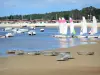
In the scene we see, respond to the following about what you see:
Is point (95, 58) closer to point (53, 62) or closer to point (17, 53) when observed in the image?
point (53, 62)

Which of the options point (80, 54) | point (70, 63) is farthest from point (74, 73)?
point (80, 54)

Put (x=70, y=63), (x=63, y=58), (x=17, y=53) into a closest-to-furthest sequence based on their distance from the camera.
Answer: (x=70, y=63) → (x=63, y=58) → (x=17, y=53)

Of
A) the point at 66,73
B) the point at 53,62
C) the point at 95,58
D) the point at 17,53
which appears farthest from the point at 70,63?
the point at 17,53

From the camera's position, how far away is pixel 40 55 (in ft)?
122

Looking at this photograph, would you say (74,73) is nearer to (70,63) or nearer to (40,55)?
(70,63)

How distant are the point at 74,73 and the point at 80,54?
44.5 ft

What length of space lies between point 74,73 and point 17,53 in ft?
55.2

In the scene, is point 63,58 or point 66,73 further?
point 63,58

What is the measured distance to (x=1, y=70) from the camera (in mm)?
25578

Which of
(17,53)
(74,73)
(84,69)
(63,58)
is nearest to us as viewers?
(74,73)

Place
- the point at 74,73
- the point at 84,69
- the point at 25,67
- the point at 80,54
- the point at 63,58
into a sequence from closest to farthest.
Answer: the point at 74,73, the point at 84,69, the point at 25,67, the point at 63,58, the point at 80,54

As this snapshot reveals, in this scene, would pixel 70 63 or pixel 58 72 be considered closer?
pixel 58 72

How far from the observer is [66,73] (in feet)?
77.4

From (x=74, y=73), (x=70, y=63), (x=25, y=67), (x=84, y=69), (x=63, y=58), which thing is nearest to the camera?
(x=74, y=73)
